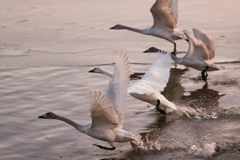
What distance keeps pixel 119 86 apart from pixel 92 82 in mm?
3122

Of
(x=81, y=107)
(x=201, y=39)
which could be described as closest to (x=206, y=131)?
(x=81, y=107)

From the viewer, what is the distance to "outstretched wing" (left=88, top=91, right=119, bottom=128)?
612 cm

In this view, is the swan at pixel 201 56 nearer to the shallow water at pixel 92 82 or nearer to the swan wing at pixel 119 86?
the shallow water at pixel 92 82

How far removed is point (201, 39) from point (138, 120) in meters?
3.32

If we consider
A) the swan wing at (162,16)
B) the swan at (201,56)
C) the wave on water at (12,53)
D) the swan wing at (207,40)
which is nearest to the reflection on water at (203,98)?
the swan at (201,56)

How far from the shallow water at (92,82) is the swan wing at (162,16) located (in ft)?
1.89

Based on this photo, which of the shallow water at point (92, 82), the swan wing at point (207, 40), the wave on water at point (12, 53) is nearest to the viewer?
the shallow water at point (92, 82)

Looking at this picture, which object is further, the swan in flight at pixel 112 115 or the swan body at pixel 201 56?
the swan body at pixel 201 56

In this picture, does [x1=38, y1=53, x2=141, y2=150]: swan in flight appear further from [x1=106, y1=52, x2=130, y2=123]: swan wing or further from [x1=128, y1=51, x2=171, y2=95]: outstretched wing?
[x1=128, y1=51, x2=171, y2=95]: outstretched wing

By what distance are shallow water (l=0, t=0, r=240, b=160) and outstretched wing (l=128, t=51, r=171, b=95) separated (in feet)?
1.59

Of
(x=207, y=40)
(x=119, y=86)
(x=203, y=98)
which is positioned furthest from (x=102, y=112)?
(x=207, y=40)

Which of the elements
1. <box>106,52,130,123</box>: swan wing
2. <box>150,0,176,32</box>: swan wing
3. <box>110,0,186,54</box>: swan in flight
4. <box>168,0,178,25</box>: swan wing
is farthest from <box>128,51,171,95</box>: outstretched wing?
<box>168,0,178,25</box>: swan wing

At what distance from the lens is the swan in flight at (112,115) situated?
6367 millimetres

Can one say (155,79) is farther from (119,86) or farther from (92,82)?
(92,82)
